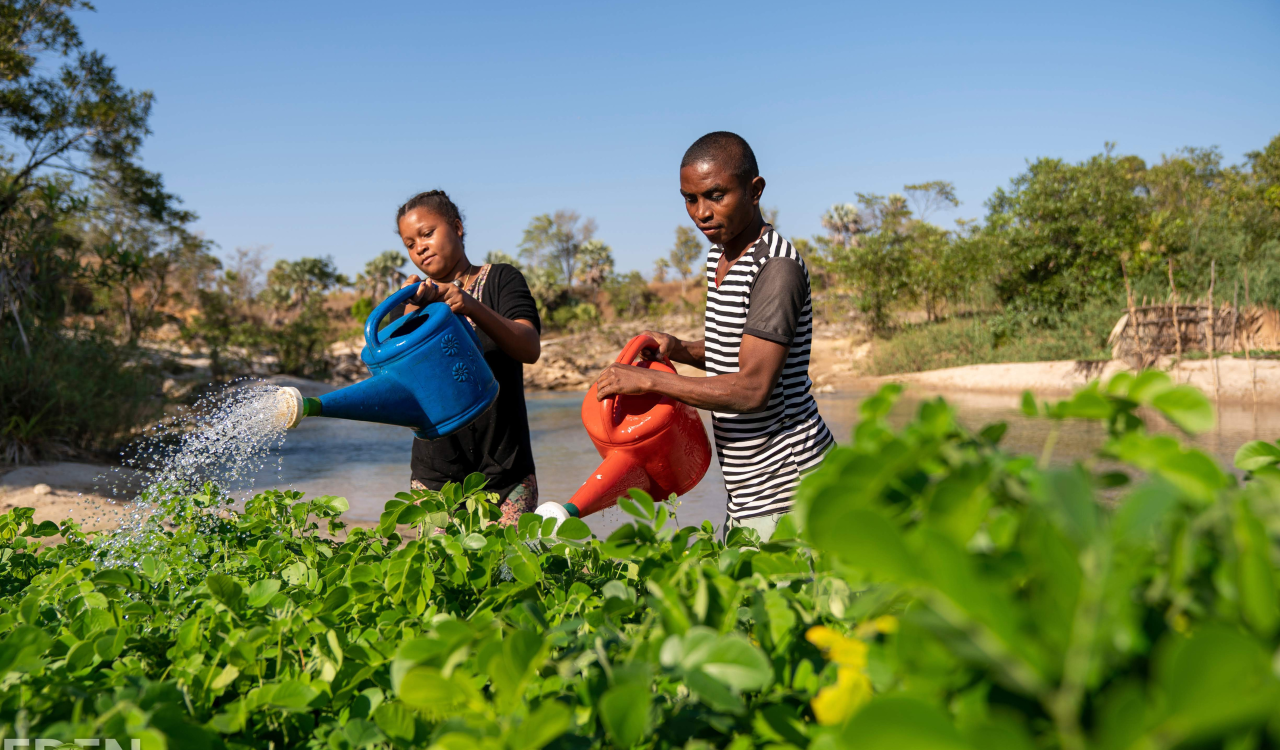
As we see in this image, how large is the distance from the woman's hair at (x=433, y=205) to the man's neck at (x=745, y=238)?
1.02 m

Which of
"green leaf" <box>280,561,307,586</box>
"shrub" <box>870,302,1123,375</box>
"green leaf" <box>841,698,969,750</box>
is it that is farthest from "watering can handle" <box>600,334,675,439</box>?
"shrub" <box>870,302,1123,375</box>

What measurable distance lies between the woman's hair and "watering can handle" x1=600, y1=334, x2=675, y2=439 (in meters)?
0.89

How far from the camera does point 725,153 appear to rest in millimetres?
1768

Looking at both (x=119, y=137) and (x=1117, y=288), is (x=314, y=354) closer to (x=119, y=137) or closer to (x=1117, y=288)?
(x=119, y=137)

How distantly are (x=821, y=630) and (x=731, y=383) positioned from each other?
1.03 m

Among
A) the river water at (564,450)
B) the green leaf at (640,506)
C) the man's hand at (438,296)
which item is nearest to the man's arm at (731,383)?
the man's hand at (438,296)

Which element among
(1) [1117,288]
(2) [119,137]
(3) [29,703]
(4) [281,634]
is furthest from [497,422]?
(1) [1117,288]

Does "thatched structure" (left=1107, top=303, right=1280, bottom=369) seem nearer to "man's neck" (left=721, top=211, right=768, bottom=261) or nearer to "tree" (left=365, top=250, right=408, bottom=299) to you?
"man's neck" (left=721, top=211, right=768, bottom=261)

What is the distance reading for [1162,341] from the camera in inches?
527

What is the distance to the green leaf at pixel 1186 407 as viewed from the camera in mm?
504

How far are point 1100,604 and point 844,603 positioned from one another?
1.26ft

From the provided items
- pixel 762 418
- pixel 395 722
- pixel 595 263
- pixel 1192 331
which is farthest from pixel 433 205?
pixel 595 263

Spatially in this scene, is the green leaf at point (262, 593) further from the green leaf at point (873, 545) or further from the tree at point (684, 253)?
Result: the tree at point (684, 253)

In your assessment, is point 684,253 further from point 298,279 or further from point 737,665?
point 737,665
